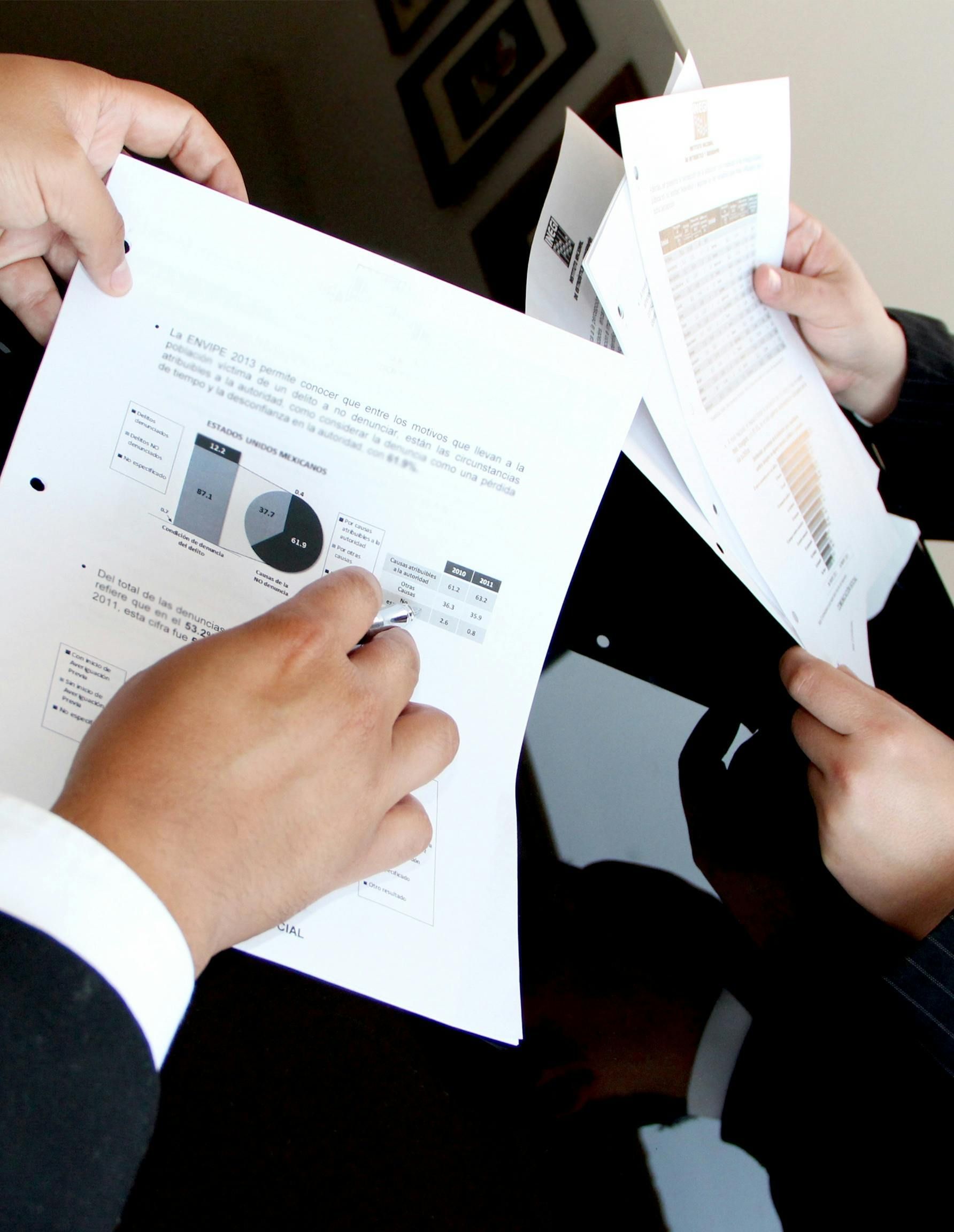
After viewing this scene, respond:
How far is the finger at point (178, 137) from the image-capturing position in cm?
45

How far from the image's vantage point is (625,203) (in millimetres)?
491

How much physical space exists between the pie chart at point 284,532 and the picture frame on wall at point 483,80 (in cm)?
34

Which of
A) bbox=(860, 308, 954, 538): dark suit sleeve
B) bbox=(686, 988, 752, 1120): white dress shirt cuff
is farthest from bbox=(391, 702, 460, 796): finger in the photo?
bbox=(860, 308, 954, 538): dark suit sleeve

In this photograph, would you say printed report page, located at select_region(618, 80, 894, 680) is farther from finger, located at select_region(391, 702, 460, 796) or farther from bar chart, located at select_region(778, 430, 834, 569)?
finger, located at select_region(391, 702, 460, 796)

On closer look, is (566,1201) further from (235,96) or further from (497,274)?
(235,96)

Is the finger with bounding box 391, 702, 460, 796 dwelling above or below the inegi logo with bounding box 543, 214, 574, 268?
below

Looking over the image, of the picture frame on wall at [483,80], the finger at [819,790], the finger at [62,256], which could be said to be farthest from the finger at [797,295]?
the finger at [62,256]

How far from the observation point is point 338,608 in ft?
1.20

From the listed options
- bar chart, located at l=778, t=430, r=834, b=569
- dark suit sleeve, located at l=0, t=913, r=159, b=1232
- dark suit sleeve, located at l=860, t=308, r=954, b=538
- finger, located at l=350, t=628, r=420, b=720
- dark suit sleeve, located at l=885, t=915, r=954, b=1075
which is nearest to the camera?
dark suit sleeve, located at l=0, t=913, r=159, b=1232

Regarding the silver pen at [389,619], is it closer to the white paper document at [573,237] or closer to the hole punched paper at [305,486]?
the hole punched paper at [305,486]

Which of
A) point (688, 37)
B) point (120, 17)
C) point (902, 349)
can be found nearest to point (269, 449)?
point (120, 17)

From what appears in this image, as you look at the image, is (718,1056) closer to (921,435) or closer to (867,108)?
(921,435)

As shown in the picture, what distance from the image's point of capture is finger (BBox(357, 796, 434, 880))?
1.32 ft

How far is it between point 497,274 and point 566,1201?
1.94ft
